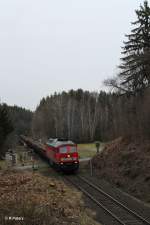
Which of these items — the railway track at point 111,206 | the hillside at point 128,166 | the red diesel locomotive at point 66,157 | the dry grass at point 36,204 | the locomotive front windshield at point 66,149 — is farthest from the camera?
the locomotive front windshield at point 66,149

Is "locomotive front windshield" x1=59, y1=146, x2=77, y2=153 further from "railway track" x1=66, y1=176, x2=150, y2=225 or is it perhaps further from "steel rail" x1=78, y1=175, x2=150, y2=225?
"railway track" x1=66, y1=176, x2=150, y2=225

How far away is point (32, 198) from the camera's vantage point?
46.2 feet

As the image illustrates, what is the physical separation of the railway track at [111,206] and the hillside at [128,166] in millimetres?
1870

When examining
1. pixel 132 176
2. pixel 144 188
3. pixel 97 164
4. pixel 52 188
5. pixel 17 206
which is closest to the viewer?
pixel 17 206

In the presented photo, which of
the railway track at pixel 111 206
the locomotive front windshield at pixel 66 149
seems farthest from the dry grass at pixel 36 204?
the locomotive front windshield at pixel 66 149

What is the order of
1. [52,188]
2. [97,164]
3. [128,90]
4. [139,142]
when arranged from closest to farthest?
[52,188]
[139,142]
[97,164]
[128,90]

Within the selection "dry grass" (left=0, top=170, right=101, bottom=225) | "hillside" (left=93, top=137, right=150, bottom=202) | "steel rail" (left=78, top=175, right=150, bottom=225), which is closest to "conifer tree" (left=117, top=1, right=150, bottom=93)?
"hillside" (left=93, top=137, right=150, bottom=202)

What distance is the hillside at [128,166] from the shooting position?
74.1 ft

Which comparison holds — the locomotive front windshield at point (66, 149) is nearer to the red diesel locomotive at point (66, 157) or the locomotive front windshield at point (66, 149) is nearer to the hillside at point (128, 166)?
the red diesel locomotive at point (66, 157)

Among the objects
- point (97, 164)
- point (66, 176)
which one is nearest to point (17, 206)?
point (66, 176)

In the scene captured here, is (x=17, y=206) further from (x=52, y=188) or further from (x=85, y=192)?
(x=85, y=192)

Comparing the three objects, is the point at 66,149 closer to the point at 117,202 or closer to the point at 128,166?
the point at 128,166

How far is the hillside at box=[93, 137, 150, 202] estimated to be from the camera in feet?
74.1

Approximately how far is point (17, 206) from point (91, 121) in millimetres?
76939
